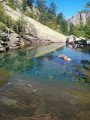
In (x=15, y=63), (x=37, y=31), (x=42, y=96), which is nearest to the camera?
(x=42, y=96)

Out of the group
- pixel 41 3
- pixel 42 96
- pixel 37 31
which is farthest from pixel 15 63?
pixel 41 3

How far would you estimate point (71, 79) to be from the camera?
86.0 ft

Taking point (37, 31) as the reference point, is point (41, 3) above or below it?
above

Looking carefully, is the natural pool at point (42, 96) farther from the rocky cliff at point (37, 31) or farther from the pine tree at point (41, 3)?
the pine tree at point (41, 3)

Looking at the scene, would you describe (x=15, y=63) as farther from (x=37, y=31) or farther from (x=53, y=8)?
(x=53, y=8)

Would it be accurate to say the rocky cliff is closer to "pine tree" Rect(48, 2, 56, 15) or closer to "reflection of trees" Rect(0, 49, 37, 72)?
"reflection of trees" Rect(0, 49, 37, 72)

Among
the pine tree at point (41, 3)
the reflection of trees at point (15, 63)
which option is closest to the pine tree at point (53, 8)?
the pine tree at point (41, 3)

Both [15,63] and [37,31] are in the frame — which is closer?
[15,63]

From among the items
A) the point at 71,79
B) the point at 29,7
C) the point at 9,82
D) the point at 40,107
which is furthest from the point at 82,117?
the point at 29,7

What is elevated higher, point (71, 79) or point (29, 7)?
point (29, 7)

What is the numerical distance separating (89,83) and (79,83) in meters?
1.21

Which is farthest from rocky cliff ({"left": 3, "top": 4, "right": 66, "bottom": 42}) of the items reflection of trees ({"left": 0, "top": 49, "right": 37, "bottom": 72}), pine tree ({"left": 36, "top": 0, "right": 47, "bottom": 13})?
pine tree ({"left": 36, "top": 0, "right": 47, "bottom": 13})

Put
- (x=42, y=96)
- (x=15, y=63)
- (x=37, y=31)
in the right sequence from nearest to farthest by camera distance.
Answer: (x=42, y=96), (x=15, y=63), (x=37, y=31)

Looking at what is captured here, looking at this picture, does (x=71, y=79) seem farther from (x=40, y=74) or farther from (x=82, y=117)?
(x=82, y=117)
